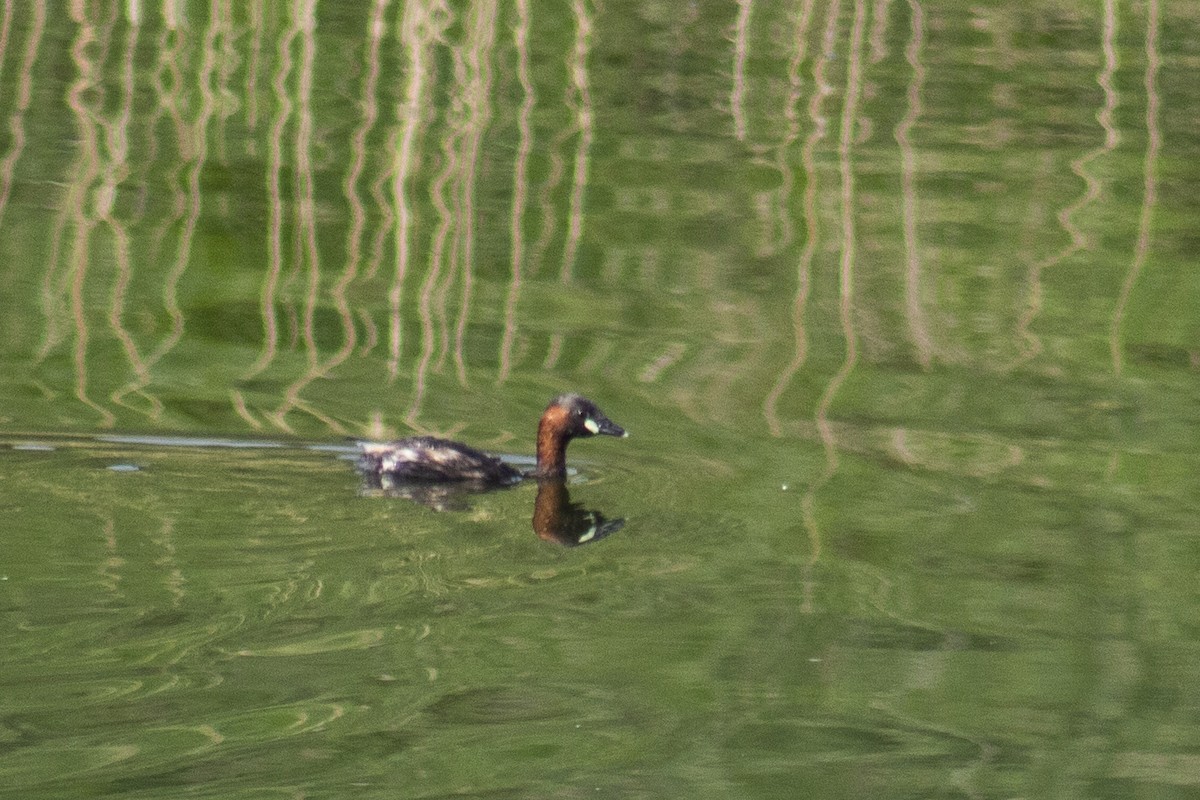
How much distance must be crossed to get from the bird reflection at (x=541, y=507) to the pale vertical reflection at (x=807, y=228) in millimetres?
1532

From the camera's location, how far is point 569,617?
7477 millimetres

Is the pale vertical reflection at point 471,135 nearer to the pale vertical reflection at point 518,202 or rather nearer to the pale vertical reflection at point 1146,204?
the pale vertical reflection at point 518,202

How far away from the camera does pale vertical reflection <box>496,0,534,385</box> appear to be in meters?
11.4

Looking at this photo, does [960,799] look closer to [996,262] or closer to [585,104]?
[996,262]

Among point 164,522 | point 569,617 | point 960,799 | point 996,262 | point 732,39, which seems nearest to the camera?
point 960,799

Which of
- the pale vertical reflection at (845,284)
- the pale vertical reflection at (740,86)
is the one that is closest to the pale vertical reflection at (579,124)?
the pale vertical reflection at (740,86)

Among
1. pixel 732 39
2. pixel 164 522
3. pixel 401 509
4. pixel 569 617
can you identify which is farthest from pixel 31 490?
pixel 732 39

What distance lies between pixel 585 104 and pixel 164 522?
1029 cm

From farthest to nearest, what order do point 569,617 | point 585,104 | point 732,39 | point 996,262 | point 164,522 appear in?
point 732,39
point 585,104
point 996,262
point 164,522
point 569,617

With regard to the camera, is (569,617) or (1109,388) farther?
(1109,388)

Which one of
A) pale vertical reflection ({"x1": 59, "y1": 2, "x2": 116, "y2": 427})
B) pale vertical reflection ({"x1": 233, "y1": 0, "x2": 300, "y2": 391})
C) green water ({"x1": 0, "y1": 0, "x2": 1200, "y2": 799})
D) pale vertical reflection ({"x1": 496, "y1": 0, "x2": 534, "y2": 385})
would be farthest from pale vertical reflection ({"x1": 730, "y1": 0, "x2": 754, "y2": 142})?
pale vertical reflection ({"x1": 59, "y1": 2, "x2": 116, "y2": 427})

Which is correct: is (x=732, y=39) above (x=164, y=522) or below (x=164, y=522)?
above

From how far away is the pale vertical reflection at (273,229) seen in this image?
11148mm

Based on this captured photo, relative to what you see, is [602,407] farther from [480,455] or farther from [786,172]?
[786,172]
